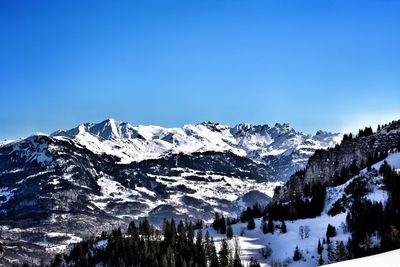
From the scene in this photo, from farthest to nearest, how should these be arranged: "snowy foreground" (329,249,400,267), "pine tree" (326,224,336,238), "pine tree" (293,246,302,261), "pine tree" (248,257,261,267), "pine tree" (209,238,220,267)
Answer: "pine tree" (326,224,336,238) < "pine tree" (293,246,302,261) < "pine tree" (209,238,220,267) < "pine tree" (248,257,261,267) < "snowy foreground" (329,249,400,267)

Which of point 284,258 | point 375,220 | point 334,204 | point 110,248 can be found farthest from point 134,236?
point 375,220

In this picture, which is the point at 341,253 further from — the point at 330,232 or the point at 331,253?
the point at 330,232

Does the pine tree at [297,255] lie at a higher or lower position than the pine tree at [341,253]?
lower

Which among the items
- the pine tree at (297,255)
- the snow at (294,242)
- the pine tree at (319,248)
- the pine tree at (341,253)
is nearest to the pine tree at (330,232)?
the snow at (294,242)

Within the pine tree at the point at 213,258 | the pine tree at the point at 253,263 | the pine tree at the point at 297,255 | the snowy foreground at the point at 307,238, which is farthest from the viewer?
the pine tree at the point at 297,255

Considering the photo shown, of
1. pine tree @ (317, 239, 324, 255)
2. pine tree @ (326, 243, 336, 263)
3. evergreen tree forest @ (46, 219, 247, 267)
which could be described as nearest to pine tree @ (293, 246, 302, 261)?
pine tree @ (317, 239, 324, 255)

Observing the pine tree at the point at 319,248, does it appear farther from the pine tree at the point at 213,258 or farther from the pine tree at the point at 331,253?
the pine tree at the point at 213,258

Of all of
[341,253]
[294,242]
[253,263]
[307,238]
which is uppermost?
[307,238]

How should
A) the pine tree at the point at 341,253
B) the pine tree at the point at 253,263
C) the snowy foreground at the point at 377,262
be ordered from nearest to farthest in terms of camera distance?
1. the snowy foreground at the point at 377,262
2. the pine tree at the point at 341,253
3. the pine tree at the point at 253,263

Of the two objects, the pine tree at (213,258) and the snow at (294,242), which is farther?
the snow at (294,242)

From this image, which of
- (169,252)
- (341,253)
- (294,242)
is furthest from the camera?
(294,242)

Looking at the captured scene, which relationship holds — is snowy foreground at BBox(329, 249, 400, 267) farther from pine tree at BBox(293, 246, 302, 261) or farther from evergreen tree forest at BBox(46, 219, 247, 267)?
pine tree at BBox(293, 246, 302, 261)

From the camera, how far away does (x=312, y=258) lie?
16200 cm

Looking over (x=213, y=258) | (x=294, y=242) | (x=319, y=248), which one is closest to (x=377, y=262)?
(x=213, y=258)
